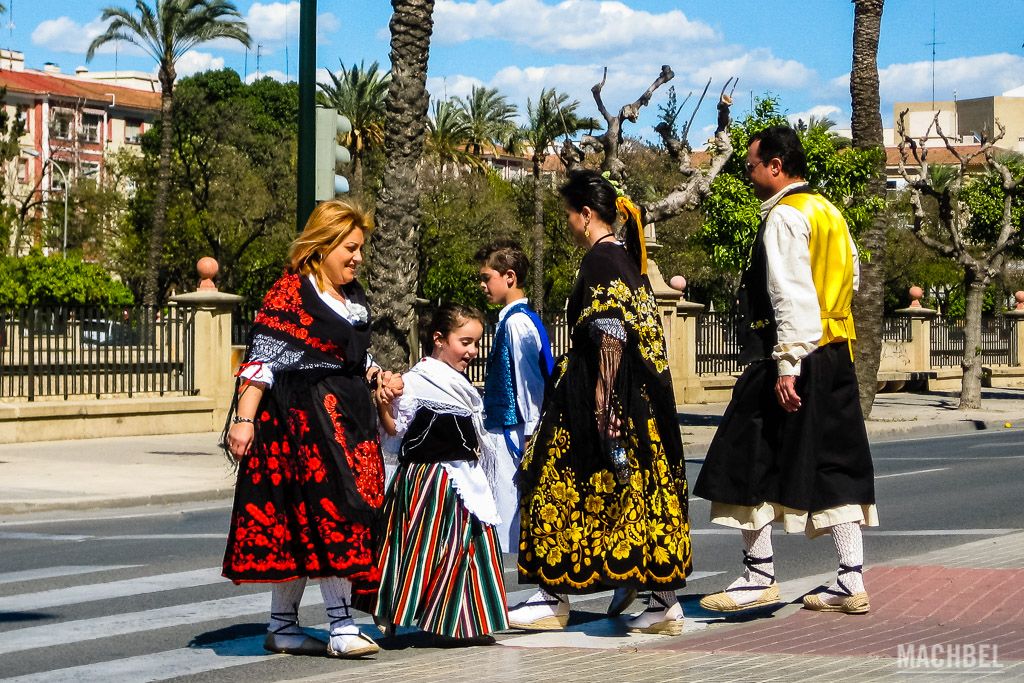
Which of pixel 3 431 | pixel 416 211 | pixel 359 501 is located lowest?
pixel 3 431

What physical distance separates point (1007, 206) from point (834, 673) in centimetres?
2787

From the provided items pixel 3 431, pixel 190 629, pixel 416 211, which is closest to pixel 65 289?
pixel 3 431

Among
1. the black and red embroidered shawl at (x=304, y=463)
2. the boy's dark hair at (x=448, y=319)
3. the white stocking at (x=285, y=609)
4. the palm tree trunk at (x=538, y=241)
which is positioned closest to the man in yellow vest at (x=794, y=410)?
the boy's dark hair at (x=448, y=319)

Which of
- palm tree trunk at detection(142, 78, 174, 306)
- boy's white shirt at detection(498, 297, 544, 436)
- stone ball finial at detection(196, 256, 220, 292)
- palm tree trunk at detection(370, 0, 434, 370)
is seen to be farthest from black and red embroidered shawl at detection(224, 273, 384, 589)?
palm tree trunk at detection(142, 78, 174, 306)

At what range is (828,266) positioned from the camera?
665 centimetres

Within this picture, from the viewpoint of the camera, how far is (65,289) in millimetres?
38656

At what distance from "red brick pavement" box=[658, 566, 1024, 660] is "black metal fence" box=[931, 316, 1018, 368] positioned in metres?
32.0

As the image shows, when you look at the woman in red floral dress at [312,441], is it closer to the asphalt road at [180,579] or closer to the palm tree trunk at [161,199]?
the asphalt road at [180,579]

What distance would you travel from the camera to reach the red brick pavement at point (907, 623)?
6012 mm

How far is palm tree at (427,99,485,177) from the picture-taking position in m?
64.4

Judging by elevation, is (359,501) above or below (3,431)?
above

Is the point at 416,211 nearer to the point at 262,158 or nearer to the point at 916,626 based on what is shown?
the point at 916,626

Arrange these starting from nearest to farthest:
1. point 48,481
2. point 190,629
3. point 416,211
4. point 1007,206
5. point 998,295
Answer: point 190,629, point 48,481, point 416,211, point 1007,206, point 998,295

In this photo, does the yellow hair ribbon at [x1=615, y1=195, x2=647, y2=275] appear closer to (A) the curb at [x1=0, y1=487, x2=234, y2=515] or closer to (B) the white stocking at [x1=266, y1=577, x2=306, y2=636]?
(B) the white stocking at [x1=266, y1=577, x2=306, y2=636]
